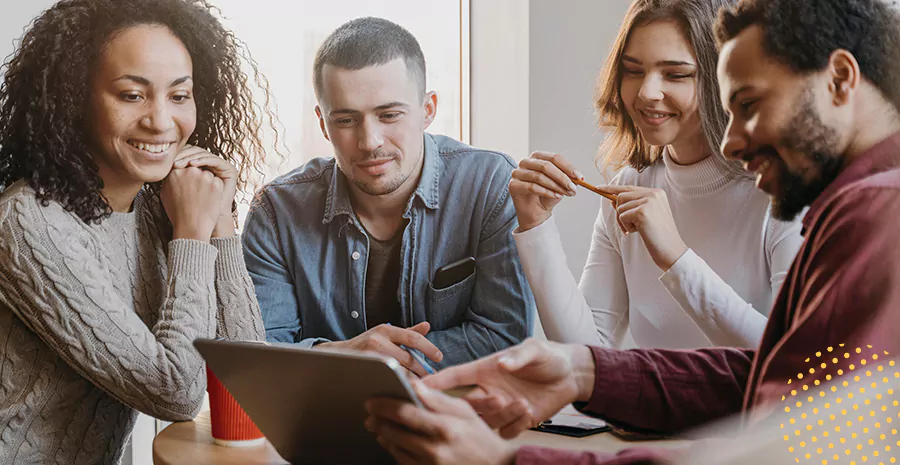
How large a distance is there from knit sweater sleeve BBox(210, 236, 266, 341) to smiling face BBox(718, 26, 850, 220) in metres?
0.78

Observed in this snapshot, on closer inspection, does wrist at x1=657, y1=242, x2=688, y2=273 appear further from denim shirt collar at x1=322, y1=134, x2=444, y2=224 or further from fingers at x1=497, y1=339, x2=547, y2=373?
denim shirt collar at x1=322, y1=134, x2=444, y2=224

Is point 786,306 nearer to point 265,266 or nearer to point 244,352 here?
point 244,352

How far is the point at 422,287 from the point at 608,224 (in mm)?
353

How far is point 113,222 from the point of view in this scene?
1.32 metres

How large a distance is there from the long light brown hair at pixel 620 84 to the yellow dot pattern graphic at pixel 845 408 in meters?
0.37

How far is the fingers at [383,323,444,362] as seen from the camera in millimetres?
1344

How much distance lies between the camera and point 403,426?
82 centimetres

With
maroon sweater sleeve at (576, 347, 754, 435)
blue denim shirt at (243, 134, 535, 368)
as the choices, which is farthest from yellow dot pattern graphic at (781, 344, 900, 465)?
blue denim shirt at (243, 134, 535, 368)

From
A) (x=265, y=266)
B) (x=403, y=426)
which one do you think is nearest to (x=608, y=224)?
(x=403, y=426)

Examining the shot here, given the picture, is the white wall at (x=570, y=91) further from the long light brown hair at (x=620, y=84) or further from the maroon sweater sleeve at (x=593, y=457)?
the maroon sweater sleeve at (x=593, y=457)

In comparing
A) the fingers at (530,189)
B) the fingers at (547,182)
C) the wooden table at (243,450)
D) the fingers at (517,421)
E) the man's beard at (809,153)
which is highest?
the man's beard at (809,153)

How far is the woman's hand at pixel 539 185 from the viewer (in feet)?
3.95

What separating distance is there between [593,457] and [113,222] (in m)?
0.84

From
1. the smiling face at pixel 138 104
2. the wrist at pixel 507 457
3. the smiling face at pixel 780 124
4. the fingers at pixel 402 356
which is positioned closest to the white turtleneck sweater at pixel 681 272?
the smiling face at pixel 780 124
